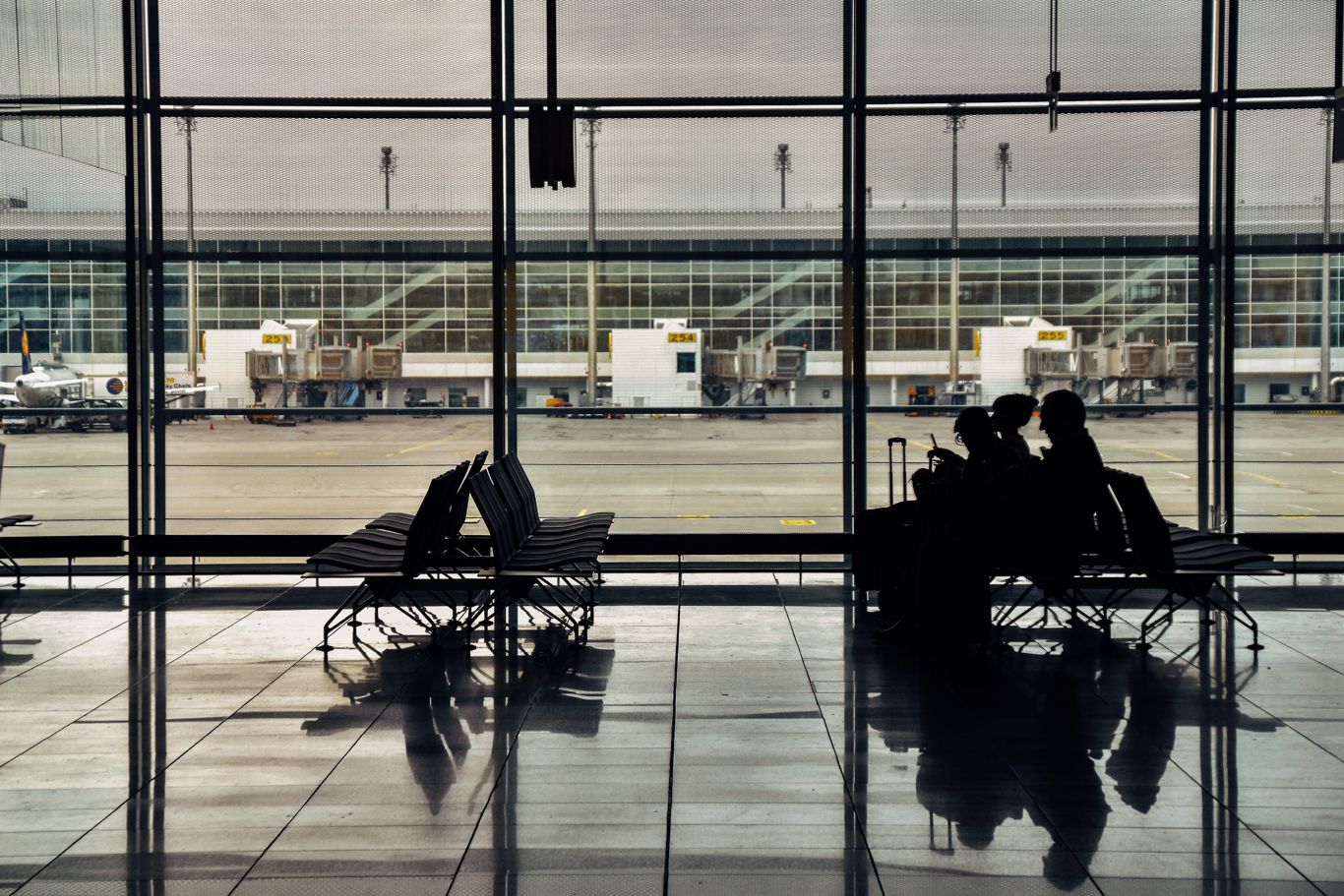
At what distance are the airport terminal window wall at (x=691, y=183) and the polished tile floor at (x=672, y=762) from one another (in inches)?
107

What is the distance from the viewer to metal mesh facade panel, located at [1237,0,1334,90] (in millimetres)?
8047

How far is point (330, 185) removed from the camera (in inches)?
330

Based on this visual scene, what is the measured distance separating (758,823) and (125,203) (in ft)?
22.1

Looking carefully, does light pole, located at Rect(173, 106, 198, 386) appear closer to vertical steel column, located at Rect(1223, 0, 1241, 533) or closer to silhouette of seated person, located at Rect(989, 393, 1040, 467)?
silhouette of seated person, located at Rect(989, 393, 1040, 467)

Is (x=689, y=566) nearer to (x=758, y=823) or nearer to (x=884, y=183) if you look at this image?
(x=884, y=183)

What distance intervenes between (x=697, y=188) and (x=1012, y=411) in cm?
332

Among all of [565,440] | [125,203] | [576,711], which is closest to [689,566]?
[576,711]

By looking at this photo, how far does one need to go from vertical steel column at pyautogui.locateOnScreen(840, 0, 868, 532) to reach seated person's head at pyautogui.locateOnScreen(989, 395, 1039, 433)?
1951 millimetres

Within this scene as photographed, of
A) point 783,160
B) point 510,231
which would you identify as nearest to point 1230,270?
point 783,160

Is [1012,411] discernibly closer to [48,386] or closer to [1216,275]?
[1216,275]

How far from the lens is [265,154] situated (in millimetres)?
8312

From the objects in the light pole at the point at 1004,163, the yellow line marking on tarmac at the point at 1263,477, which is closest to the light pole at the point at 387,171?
the light pole at the point at 1004,163

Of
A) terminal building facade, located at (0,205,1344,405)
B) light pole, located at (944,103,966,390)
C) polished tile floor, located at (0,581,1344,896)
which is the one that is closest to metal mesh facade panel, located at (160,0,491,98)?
terminal building facade, located at (0,205,1344,405)

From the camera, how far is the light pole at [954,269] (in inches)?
324
